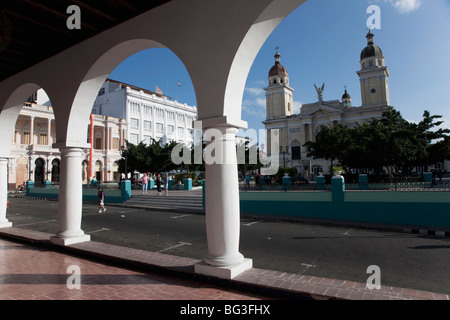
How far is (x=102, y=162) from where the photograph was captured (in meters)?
46.2

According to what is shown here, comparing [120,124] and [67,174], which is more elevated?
[120,124]

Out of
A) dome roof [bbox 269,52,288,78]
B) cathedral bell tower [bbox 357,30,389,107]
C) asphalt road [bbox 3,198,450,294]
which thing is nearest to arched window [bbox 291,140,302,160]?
cathedral bell tower [bbox 357,30,389,107]

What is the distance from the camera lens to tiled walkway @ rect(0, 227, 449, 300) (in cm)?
322

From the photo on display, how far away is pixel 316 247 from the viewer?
6.78m

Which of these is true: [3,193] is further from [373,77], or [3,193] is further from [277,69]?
[277,69]

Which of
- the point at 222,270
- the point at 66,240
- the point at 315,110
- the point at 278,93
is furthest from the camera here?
the point at 278,93

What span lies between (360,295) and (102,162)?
47988 millimetres

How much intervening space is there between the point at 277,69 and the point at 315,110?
13.9m

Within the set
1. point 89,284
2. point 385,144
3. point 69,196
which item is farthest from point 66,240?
point 385,144

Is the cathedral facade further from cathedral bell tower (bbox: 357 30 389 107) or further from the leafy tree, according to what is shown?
the leafy tree
